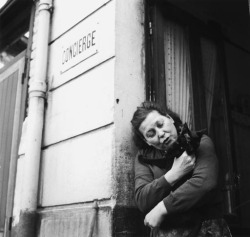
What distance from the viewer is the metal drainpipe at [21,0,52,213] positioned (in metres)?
3.54

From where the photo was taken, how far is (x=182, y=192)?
2.08 meters

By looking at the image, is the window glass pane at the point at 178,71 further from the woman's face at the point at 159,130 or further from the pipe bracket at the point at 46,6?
the pipe bracket at the point at 46,6

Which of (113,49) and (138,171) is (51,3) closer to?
(113,49)

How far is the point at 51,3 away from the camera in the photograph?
4148 mm

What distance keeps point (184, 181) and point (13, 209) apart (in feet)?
7.83

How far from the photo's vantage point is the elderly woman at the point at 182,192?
2.09 meters

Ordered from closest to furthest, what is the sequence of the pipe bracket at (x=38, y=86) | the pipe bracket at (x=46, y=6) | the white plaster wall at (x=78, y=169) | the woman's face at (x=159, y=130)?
1. the woman's face at (x=159, y=130)
2. the white plaster wall at (x=78, y=169)
3. the pipe bracket at (x=38, y=86)
4. the pipe bracket at (x=46, y=6)

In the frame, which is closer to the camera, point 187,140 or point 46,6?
point 187,140

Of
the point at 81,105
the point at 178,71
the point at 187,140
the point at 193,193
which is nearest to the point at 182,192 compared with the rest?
the point at 193,193

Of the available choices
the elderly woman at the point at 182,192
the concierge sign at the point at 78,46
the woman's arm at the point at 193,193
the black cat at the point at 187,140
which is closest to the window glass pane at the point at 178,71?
the concierge sign at the point at 78,46

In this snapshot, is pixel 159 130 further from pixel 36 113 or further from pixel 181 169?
pixel 36 113

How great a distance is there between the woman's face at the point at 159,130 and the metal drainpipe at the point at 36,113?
157 centimetres

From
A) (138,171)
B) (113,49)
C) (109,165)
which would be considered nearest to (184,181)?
(138,171)

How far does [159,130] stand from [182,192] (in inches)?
19.6
